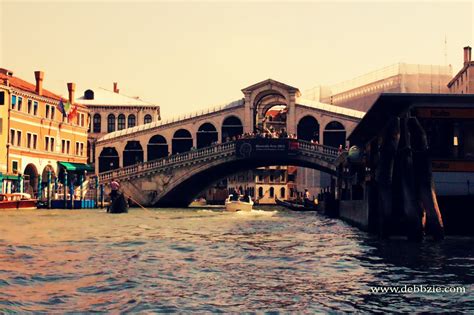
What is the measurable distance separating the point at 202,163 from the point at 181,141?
7.68 meters

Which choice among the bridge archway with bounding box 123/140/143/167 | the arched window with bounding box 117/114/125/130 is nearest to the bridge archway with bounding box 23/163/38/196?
the bridge archway with bounding box 123/140/143/167

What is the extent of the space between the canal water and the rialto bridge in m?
32.1

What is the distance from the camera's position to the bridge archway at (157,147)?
5897 cm

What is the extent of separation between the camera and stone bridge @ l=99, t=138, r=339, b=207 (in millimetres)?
51625

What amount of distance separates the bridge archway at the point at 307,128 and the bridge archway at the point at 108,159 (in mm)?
15771

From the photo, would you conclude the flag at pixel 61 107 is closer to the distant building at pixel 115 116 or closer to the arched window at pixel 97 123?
the distant building at pixel 115 116

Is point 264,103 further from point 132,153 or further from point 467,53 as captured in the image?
point 467,53

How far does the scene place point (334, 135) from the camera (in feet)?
187

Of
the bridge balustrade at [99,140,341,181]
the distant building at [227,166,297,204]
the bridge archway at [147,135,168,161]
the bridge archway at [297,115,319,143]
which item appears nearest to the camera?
the bridge balustrade at [99,140,341,181]

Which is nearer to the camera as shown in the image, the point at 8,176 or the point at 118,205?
the point at 118,205

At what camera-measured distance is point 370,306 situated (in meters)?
10.1

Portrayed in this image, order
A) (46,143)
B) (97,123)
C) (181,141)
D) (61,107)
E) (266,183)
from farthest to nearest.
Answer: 1. (266,183)
2. (97,123)
3. (181,141)
4. (46,143)
5. (61,107)

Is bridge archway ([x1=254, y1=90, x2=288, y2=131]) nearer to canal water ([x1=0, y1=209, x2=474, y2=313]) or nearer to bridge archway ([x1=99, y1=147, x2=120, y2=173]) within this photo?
bridge archway ([x1=99, y1=147, x2=120, y2=173])

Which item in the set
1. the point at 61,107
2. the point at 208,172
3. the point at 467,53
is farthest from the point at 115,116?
the point at 467,53
